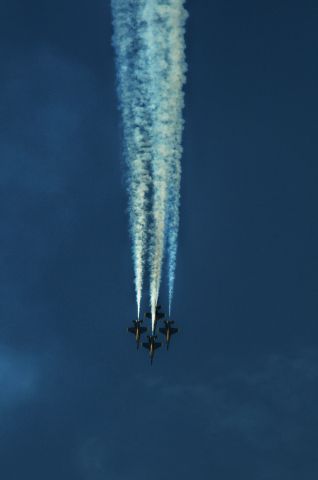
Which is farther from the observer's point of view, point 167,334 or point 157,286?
point 167,334

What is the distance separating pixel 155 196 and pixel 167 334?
23.6 m

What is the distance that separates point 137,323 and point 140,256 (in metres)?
18.7

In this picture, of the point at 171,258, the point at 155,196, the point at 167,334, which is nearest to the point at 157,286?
the point at 171,258

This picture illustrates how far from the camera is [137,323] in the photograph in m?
99.6

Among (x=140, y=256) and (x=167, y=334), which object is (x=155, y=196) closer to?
(x=140, y=256)

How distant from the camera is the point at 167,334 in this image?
99312 millimetres

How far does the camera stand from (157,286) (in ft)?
276

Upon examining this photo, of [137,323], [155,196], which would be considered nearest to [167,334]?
[137,323]

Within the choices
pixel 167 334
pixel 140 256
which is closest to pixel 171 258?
pixel 140 256

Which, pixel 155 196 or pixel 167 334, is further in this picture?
pixel 167 334

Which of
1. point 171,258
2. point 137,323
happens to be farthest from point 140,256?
point 137,323

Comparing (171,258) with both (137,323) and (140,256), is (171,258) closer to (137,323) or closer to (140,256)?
(140,256)

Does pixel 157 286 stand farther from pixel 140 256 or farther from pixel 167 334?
pixel 167 334

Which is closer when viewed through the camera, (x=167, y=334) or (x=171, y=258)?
(x=171, y=258)
